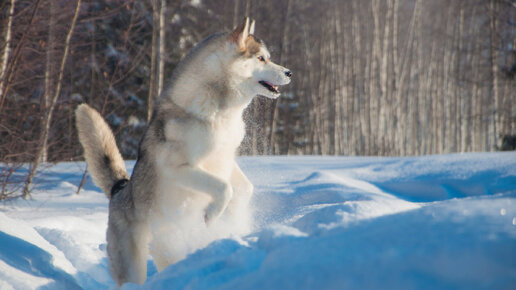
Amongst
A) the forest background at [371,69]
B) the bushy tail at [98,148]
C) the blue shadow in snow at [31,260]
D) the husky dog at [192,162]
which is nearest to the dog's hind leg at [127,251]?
the husky dog at [192,162]

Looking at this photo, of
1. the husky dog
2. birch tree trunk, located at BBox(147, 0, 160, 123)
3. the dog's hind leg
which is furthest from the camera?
birch tree trunk, located at BBox(147, 0, 160, 123)

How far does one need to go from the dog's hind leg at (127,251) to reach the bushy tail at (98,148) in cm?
46

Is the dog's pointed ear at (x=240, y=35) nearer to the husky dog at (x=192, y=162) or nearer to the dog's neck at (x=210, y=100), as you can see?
the husky dog at (x=192, y=162)

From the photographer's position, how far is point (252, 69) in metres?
2.83

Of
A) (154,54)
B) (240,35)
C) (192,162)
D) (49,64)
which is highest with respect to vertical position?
(154,54)

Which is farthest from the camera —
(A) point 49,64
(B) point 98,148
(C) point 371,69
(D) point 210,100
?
(C) point 371,69

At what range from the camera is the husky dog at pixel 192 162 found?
8.29 feet

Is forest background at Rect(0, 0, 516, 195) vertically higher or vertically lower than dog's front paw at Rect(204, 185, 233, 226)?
higher

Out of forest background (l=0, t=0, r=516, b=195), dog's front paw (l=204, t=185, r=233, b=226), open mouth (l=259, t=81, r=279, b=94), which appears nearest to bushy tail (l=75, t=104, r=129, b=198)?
dog's front paw (l=204, t=185, r=233, b=226)

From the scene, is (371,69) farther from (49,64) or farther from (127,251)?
(127,251)

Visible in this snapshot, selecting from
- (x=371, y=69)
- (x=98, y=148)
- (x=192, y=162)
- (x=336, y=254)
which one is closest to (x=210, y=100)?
(x=192, y=162)

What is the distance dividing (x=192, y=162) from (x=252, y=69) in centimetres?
84

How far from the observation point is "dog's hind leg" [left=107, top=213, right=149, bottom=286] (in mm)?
2643

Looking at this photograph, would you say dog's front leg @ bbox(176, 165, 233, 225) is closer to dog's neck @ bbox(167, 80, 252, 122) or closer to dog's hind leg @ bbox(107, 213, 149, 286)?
dog's neck @ bbox(167, 80, 252, 122)
